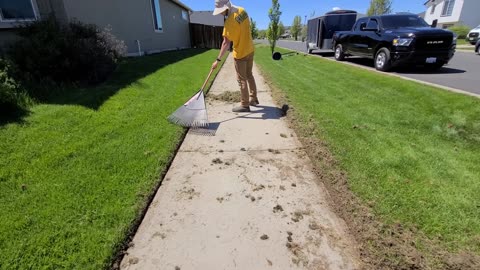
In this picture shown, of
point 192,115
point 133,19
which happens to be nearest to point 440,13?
point 133,19

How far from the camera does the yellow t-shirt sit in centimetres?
480

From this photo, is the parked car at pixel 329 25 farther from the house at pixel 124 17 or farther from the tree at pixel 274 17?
the house at pixel 124 17

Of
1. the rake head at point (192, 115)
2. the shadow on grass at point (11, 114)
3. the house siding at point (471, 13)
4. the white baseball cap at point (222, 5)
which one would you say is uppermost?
the house siding at point (471, 13)

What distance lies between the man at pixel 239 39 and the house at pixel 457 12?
38585 mm

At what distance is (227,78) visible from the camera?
351 inches

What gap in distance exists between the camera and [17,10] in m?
7.27

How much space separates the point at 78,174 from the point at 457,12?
4871cm

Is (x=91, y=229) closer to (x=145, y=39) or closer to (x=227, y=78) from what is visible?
(x=227, y=78)

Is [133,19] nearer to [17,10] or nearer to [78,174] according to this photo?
[17,10]

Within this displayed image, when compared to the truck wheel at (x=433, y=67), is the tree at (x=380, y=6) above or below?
above

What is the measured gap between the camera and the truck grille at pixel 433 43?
27.6ft

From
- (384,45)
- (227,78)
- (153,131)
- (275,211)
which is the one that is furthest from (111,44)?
(384,45)

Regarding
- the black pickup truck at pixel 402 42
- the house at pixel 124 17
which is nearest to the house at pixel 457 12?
the black pickup truck at pixel 402 42

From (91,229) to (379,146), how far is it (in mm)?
3392
